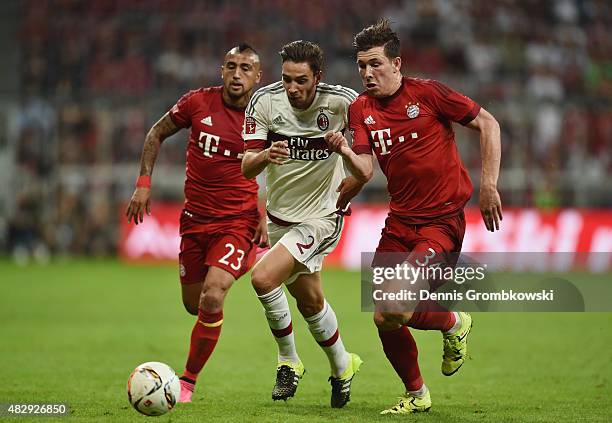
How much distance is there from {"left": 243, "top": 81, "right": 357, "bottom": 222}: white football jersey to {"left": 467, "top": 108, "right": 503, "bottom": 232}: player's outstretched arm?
3.47ft

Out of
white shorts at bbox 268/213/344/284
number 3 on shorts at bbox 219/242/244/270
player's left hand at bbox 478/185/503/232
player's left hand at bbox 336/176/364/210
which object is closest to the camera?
player's left hand at bbox 478/185/503/232

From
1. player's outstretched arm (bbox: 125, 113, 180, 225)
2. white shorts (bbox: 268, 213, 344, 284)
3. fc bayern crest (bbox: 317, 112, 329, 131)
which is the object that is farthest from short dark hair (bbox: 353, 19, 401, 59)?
player's outstretched arm (bbox: 125, 113, 180, 225)

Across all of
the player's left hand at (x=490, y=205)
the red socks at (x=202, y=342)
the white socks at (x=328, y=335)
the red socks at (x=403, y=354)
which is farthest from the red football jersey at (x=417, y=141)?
the red socks at (x=202, y=342)

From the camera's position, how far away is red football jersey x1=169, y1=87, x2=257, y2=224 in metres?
8.27

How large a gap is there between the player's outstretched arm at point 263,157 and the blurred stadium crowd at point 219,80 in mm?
13893

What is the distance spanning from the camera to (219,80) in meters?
22.6

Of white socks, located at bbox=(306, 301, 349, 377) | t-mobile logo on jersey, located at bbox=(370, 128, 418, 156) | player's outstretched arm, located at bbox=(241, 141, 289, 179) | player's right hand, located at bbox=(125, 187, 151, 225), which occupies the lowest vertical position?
white socks, located at bbox=(306, 301, 349, 377)

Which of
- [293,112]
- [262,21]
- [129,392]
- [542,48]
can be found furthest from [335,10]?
[129,392]

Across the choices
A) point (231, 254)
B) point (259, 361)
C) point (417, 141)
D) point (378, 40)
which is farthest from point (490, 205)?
point (259, 361)

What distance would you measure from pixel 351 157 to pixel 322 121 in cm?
98

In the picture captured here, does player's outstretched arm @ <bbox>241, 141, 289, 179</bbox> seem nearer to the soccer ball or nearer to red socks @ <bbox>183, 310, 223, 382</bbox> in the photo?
red socks @ <bbox>183, 310, 223, 382</bbox>

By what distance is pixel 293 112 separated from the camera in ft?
24.8

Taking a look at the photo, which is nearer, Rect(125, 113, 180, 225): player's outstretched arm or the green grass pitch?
the green grass pitch

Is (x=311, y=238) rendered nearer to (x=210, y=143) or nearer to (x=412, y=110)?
(x=412, y=110)
